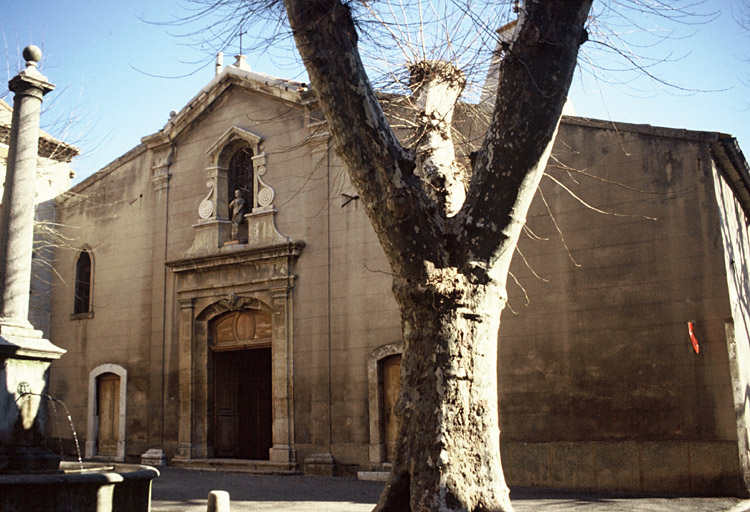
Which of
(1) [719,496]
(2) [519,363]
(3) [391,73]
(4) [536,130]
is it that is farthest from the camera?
(2) [519,363]

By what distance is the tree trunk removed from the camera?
16.2 feet

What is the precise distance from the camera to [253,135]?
53.1 ft

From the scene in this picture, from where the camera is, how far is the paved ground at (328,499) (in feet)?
30.3

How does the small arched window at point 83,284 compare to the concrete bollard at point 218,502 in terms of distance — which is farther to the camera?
the small arched window at point 83,284

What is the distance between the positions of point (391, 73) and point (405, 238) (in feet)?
11.7

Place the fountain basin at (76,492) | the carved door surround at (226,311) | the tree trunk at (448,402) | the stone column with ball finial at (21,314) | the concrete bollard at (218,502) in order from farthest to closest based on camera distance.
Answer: the carved door surround at (226,311) < the stone column with ball finial at (21,314) < the concrete bollard at (218,502) < the fountain basin at (76,492) < the tree trunk at (448,402)

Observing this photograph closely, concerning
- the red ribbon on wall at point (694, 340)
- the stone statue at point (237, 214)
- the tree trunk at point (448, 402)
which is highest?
the stone statue at point (237, 214)

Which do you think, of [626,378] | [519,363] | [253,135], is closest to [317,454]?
[519,363]

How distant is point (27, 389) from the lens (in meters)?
8.03

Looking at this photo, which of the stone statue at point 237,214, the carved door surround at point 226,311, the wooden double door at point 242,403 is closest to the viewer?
the carved door surround at point 226,311

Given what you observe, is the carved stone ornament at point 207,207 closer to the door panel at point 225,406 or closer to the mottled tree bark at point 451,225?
the door panel at point 225,406

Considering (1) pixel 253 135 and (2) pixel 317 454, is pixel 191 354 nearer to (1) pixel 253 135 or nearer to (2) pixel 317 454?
(2) pixel 317 454

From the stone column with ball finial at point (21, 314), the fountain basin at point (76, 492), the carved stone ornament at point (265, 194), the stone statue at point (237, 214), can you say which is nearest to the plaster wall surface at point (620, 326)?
the carved stone ornament at point (265, 194)

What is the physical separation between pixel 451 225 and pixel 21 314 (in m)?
5.66
